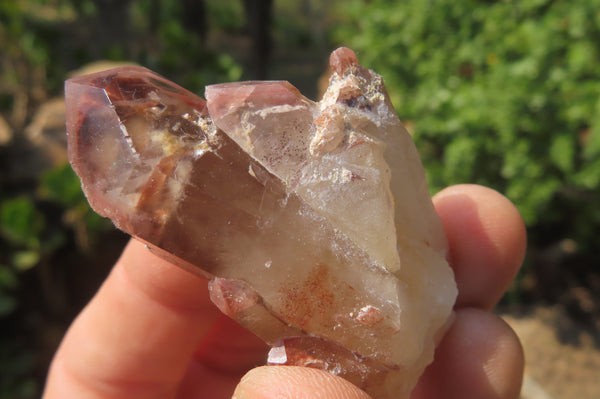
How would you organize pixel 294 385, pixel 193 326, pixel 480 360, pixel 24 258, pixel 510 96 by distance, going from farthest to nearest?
pixel 24 258
pixel 510 96
pixel 193 326
pixel 480 360
pixel 294 385

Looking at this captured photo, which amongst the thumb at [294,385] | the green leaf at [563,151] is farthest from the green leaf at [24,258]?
the green leaf at [563,151]

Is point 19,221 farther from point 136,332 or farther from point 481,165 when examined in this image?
point 481,165

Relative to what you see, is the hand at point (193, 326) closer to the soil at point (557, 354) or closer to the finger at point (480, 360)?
the finger at point (480, 360)

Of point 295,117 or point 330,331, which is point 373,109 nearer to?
point 295,117

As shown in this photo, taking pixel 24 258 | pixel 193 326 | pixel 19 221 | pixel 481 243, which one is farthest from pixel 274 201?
pixel 24 258

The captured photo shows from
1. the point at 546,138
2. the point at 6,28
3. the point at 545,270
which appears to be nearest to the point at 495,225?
the point at 546,138

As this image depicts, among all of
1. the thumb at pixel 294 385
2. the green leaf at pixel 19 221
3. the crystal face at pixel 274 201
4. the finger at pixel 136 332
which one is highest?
the crystal face at pixel 274 201
